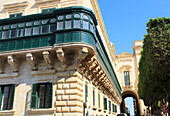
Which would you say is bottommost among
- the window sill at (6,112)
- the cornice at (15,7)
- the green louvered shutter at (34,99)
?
the window sill at (6,112)

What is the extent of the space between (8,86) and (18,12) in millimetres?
7259

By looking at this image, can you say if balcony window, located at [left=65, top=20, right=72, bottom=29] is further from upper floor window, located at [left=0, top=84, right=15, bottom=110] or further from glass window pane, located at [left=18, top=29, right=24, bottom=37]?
upper floor window, located at [left=0, top=84, right=15, bottom=110]

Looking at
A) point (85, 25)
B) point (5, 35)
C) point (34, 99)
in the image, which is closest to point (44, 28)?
point (85, 25)

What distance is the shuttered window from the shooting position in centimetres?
1337

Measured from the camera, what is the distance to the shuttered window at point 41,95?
526 inches

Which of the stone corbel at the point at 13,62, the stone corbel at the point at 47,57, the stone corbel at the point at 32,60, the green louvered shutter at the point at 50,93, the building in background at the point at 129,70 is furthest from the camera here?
the building in background at the point at 129,70

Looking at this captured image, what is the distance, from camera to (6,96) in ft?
48.1

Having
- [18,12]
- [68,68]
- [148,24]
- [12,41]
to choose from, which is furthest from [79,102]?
[148,24]

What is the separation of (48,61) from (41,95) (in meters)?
2.89

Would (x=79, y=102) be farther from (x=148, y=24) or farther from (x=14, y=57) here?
(x=148, y=24)

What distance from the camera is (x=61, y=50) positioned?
12766mm

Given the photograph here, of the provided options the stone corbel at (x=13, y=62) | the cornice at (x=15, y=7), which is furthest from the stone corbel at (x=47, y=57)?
the cornice at (x=15, y=7)

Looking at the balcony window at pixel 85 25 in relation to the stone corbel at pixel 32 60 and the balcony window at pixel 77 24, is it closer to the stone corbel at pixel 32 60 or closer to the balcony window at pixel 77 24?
the balcony window at pixel 77 24

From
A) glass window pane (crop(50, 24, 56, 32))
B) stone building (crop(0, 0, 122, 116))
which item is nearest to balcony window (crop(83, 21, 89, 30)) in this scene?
stone building (crop(0, 0, 122, 116))
